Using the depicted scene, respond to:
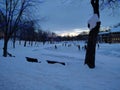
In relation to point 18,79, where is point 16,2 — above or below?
above

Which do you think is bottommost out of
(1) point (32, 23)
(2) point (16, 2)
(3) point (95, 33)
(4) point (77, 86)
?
(4) point (77, 86)

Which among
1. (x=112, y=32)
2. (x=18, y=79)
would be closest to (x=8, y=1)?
(x=18, y=79)

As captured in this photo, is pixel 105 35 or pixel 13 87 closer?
pixel 13 87

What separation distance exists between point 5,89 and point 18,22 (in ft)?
58.4

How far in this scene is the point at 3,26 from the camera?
77.2 feet

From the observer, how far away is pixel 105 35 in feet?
343

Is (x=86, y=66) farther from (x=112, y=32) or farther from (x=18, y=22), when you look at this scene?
(x=112, y=32)

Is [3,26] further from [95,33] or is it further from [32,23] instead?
[95,33]

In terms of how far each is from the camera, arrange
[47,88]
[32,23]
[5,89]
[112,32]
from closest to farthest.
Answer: [5,89], [47,88], [32,23], [112,32]

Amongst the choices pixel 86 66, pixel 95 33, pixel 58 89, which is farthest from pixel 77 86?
pixel 95 33

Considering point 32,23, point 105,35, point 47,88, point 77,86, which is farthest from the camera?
point 105,35

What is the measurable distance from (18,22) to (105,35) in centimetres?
8697

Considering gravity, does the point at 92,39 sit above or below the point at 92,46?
above

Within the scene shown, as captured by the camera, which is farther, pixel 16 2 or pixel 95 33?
pixel 16 2
